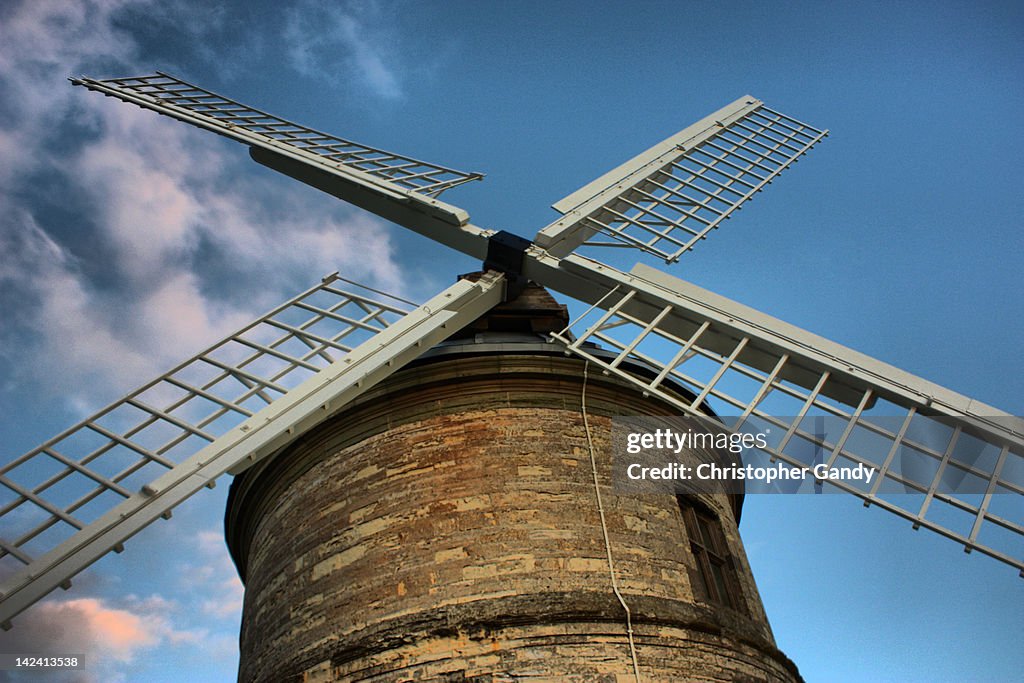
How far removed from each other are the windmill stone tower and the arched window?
1.0 inches

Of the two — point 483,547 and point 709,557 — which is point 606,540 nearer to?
point 483,547

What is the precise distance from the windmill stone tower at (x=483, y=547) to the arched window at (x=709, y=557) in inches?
1.0

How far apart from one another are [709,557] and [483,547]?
95.2 inches

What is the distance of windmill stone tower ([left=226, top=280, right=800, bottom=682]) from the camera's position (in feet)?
20.7

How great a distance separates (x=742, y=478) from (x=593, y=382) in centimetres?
257

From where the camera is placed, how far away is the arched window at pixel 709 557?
24.2 feet

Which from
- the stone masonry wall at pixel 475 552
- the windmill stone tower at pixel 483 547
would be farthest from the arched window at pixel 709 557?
the stone masonry wall at pixel 475 552

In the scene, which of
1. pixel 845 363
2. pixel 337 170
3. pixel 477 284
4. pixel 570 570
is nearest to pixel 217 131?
pixel 337 170

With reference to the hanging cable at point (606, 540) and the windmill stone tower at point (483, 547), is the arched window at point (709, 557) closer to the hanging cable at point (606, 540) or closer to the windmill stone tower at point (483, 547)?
the windmill stone tower at point (483, 547)

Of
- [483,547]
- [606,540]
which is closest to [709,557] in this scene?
[606,540]

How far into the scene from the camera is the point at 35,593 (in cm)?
509

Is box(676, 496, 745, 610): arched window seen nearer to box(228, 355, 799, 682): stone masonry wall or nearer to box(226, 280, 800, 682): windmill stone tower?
box(226, 280, 800, 682): windmill stone tower

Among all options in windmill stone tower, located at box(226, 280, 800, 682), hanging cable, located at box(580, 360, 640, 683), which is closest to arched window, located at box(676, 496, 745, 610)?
windmill stone tower, located at box(226, 280, 800, 682)

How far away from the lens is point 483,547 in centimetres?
671
